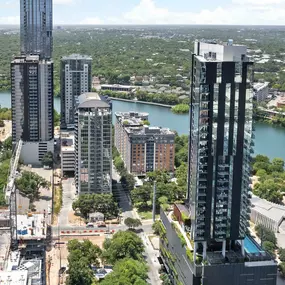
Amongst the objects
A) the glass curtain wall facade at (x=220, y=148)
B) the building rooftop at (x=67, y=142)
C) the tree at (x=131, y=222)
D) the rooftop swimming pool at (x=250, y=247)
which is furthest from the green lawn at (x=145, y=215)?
the glass curtain wall facade at (x=220, y=148)

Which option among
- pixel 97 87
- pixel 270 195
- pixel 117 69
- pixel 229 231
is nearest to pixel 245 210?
pixel 229 231

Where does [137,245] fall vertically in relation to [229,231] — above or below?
below

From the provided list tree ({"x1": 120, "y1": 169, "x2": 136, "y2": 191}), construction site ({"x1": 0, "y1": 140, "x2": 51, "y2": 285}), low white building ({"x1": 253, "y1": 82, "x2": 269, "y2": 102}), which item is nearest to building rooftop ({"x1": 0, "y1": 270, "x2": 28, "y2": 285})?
construction site ({"x1": 0, "y1": 140, "x2": 51, "y2": 285})

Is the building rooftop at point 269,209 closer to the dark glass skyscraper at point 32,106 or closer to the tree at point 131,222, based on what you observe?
the tree at point 131,222

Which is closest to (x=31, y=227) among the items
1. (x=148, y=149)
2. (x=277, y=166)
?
(x=148, y=149)

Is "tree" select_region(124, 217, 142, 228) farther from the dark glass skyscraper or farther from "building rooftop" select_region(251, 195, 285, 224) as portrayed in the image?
the dark glass skyscraper

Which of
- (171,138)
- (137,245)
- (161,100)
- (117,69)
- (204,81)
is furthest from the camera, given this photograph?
(117,69)

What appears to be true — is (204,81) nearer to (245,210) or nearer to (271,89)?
(245,210)
